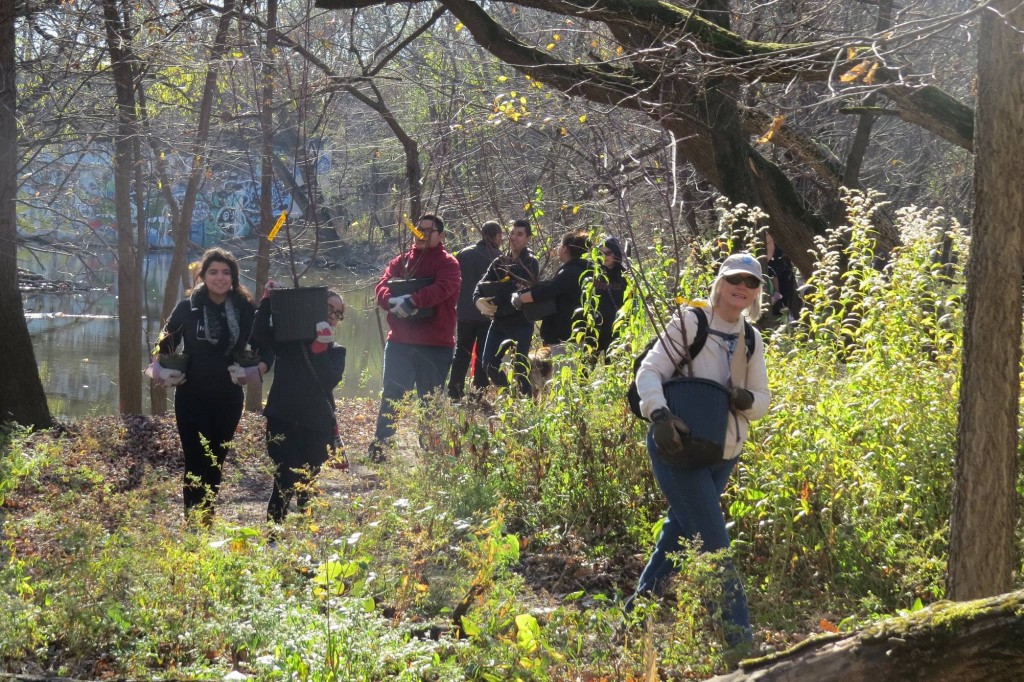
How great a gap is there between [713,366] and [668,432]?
440 mm

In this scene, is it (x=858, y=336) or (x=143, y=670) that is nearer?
(x=143, y=670)

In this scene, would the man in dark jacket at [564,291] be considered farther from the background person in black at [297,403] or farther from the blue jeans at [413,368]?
the background person in black at [297,403]

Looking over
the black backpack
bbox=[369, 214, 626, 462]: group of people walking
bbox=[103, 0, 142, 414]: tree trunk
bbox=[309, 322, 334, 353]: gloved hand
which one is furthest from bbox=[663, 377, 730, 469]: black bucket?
bbox=[103, 0, 142, 414]: tree trunk

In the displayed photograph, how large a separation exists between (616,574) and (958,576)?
2126mm

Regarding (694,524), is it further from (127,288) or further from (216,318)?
(127,288)

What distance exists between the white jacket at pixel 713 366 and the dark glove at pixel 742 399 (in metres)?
0.03

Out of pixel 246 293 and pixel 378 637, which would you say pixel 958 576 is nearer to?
pixel 378 637

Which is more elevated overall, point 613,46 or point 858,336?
point 613,46

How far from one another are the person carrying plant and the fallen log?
441 cm

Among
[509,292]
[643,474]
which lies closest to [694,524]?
[643,474]

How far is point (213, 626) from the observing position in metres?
3.81

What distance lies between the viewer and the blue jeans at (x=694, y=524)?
13.8ft

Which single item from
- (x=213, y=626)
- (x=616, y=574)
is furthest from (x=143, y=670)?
(x=616, y=574)

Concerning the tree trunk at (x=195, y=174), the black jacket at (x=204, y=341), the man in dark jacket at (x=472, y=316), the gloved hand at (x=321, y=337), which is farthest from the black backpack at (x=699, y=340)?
the tree trunk at (x=195, y=174)
